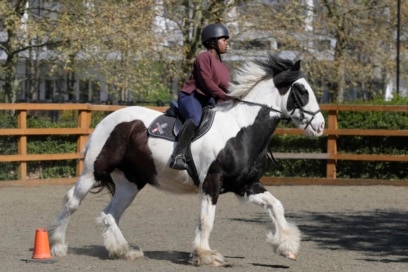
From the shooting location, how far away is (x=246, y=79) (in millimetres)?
9398

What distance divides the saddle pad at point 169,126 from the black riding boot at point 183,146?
0.07 m

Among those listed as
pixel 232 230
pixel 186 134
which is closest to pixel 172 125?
pixel 186 134

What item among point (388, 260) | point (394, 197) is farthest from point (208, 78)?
point (394, 197)

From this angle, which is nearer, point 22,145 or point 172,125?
point 172,125

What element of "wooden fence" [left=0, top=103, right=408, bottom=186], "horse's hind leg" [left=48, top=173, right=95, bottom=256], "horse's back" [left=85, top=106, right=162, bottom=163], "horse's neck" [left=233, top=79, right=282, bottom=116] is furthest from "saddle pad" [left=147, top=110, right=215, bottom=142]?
"wooden fence" [left=0, top=103, right=408, bottom=186]

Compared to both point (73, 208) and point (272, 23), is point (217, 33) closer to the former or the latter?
point (73, 208)

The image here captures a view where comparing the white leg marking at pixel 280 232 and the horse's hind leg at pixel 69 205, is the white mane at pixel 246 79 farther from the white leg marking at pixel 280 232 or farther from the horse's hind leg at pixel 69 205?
the horse's hind leg at pixel 69 205

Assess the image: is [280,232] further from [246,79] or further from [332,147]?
[332,147]

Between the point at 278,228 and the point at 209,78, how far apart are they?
1632mm

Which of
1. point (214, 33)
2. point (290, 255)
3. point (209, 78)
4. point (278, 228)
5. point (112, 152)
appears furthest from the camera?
point (112, 152)

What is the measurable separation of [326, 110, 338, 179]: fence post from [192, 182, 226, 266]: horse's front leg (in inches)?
381

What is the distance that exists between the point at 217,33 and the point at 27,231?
12.3ft

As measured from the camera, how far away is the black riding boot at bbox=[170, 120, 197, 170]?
903 cm

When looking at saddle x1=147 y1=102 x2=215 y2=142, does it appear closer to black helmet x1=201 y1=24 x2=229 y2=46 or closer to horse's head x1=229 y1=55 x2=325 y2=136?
horse's head x1=229 y1=55 x2=325 y2=136
